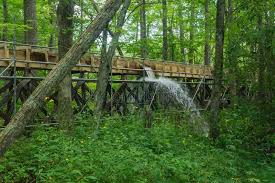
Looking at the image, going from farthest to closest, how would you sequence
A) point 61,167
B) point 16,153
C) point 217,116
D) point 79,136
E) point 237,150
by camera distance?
point 217,116 → point 237,150 → point 79,136 → point 16,153 → point 61,167

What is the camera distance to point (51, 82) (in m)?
6.03

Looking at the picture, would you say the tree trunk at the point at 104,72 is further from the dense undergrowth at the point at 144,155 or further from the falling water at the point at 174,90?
the falling water at the point at 174,90

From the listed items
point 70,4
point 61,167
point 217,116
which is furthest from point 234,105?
point 61,167

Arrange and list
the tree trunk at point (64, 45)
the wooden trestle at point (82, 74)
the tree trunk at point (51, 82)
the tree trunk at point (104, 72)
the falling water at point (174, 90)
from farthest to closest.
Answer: the falling water at point (174, 90) → the wooden trestle at point (82, 74) → the tree trunk at point (104, 72) → the tree trunk at point (64, 45) → the tree trunk at point (51, 82)

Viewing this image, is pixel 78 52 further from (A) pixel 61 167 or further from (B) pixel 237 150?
(B) pixel 237 150

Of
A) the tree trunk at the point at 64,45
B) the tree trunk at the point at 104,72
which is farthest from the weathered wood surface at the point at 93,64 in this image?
the tree trunk at the point at 64,45

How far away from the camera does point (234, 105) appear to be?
11000 mm

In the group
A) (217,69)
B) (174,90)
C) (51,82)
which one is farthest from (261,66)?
(174,90)

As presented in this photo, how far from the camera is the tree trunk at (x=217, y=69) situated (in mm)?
10672

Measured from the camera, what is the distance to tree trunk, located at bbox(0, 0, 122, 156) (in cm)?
562

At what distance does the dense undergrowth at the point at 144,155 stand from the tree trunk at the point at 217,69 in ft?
1.37

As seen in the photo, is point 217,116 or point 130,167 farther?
point 217,116

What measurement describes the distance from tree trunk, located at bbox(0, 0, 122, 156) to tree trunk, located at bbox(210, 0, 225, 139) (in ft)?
15.8

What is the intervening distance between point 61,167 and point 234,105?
661cm
